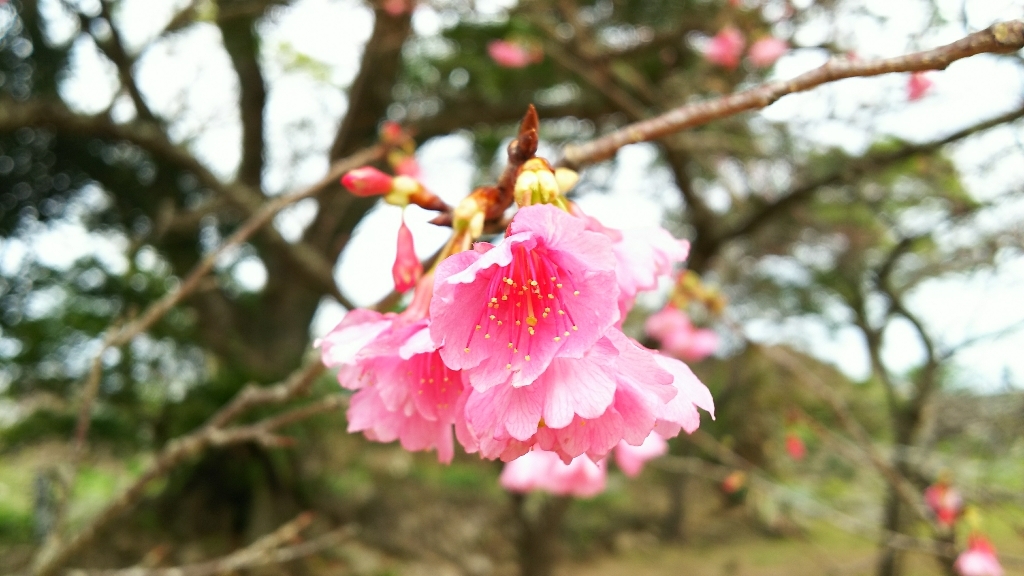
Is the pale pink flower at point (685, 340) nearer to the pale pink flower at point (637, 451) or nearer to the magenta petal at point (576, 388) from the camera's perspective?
the pale pink flower at point (637, 451)

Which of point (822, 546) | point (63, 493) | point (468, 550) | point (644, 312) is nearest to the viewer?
point (63, 493)

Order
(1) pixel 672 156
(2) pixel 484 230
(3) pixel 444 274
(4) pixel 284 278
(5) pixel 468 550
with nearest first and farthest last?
(3) pixel 444 274
(2) pixel 484 230
(1) pixel 672 156
(4) pixel 284 278
(5) pixel 468 550

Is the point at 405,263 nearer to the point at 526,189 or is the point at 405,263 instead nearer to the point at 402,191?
the point at 402,191

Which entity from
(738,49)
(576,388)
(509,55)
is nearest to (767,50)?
(738,49)

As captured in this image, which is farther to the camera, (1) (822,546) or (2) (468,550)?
(1) (822,546)

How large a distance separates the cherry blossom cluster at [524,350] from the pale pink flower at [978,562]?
224 cm

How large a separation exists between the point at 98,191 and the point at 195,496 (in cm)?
181

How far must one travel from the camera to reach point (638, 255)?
2.09 feet

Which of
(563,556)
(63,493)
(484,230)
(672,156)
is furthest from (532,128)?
(563,556)

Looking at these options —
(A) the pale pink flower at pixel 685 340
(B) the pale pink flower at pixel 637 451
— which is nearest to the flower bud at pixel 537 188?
(B) the pale pink flower at pixel 637 451

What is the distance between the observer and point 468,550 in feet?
16.8

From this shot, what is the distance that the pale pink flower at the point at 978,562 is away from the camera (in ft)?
6.80

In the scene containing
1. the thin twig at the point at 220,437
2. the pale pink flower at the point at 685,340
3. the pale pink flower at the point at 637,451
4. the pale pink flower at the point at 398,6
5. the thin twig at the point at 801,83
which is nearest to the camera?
the thin twig at the point at 801,83

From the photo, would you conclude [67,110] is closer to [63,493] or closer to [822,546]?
[63,493]
